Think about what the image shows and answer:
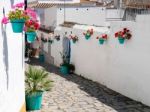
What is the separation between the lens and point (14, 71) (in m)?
8.32

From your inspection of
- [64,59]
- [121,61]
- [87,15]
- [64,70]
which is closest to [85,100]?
[121,61]

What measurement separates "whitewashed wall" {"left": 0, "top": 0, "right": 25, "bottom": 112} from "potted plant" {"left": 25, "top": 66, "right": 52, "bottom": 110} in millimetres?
1409

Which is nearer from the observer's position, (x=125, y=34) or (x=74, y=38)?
(x=125, y=34)

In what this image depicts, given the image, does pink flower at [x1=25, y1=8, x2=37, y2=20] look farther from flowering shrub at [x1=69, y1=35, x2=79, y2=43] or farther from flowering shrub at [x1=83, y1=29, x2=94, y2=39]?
flowering shrub at [x1=69, y1=35, x2=79, y2=43]

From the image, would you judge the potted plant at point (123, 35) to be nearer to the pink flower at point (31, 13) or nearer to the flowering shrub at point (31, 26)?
the flowering shrub at point (31, 26)

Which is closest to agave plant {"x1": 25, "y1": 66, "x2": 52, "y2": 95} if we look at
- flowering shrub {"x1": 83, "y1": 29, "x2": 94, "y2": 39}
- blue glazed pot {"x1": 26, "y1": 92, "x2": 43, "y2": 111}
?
Result: blue glazed pot {"x1": 26, "y1": 92, "x2": 43, "y2": 111}

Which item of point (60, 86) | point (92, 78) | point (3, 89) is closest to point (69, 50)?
point (92, 78)

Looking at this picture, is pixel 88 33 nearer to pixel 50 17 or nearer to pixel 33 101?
pixel 33 101

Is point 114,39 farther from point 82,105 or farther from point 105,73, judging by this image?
point 82,105

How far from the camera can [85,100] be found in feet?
44.0

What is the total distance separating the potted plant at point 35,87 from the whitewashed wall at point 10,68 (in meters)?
1.41

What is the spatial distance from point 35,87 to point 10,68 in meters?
3.86

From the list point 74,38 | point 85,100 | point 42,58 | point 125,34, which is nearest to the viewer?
point 85,100

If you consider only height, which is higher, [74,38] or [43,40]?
[74,38]
